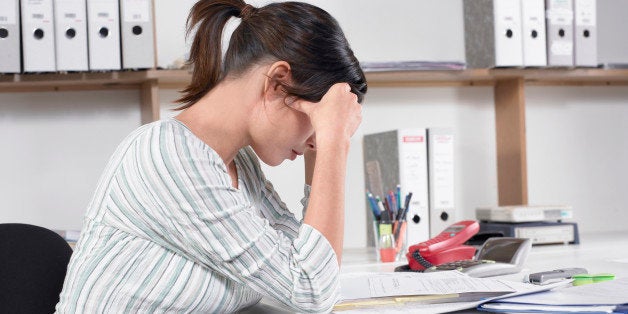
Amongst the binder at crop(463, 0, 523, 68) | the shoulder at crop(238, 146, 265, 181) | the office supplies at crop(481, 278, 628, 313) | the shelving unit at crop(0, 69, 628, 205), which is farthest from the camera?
the binder at crop(463, 0, 523, 68)

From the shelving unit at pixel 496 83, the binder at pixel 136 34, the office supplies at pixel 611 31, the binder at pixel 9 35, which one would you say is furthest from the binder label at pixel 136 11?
the office supplies at pixel 611 31

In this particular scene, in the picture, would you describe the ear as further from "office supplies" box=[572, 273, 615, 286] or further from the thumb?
"office supplies" box=[572, 273, 615, 286]

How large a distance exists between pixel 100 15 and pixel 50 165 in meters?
0.45

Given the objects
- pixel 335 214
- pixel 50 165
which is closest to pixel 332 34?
pixel 335 214

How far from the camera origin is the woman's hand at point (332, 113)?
1.08m

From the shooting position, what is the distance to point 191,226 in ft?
3.18

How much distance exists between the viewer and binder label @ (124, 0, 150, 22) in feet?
6.19

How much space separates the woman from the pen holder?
0.69 m

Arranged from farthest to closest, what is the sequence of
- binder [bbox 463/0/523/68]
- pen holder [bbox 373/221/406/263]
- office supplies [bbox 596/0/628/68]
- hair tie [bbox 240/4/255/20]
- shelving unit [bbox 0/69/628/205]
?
office supplies [bbox 596/0/628/68] → binder [bbox 463/0/523/68] → shelving unit [bbox 0/69/628/205] → pen holder [bbox 373/221/406/263] → hair tie [bbox 240/4/255/20]

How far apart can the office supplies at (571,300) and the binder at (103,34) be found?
1.17m

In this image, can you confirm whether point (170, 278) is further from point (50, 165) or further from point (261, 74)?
point (50, 165)

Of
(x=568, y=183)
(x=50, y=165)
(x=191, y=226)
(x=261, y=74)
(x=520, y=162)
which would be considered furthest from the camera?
(x=568, y=183)

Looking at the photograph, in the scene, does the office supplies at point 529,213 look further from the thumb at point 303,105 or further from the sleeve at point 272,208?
the thumb at point 303,105

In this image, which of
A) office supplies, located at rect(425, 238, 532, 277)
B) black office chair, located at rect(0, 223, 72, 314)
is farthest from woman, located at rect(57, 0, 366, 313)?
office supplies, located at rect(425, 238, 532, 277)
